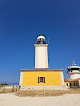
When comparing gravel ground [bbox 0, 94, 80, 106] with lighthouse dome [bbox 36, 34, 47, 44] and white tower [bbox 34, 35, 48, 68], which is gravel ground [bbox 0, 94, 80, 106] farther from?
lighthouse dome [bbox 36, 34, 47, 44]

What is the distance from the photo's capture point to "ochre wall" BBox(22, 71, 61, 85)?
16.8 meters

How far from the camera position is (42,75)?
17219mm

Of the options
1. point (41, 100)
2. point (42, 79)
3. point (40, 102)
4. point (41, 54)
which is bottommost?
point (41, 100)

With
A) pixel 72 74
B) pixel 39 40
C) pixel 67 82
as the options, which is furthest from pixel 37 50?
pixel 72 74

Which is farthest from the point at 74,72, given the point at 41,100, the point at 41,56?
the point at 41,100

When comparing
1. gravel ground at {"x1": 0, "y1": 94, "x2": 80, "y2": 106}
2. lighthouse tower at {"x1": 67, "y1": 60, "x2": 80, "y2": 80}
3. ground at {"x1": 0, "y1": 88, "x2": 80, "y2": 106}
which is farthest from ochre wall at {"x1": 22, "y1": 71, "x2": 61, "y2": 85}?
lighthouse tower at {"x1": 67, "y1": 60, "x2": 80, "y2": 80}

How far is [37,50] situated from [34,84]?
813cm

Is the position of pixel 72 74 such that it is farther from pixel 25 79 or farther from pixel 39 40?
pixel 25 79

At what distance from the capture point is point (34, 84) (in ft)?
55.0

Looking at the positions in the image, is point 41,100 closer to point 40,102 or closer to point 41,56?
point 40,102

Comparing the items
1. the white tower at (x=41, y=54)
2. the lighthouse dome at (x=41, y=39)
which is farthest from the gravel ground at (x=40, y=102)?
the lighthouse dome at (x=41, y=39)

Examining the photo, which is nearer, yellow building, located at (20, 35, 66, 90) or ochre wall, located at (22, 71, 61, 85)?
yellow building, located at (20, 35, 66, 90)

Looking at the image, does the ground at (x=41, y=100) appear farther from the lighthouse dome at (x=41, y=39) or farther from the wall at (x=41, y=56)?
the lighthouse dome at (x=41, y=39)

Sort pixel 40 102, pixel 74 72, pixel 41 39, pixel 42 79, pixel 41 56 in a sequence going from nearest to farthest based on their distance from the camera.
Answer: pixel 40 102
pixel 42 79
pixel 41 56
pixel 41 39
pixel 74 72
